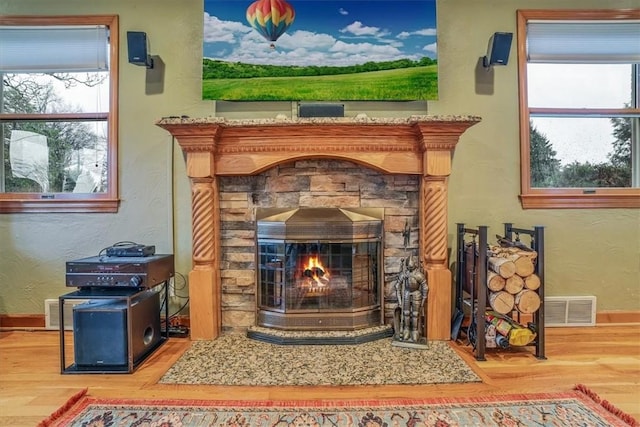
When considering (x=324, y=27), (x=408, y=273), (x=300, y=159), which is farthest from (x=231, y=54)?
(x=408, y=273)

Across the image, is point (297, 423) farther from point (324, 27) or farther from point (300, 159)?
point (324, 27)

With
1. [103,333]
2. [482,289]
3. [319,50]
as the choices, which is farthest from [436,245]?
[103,333]

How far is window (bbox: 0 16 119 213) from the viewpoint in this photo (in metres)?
2.56

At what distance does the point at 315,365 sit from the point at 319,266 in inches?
25.1

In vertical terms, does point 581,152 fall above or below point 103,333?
above

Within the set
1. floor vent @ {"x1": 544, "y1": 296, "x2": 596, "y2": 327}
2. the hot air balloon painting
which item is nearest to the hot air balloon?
the hot air balloon painting

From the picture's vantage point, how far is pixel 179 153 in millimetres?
2594

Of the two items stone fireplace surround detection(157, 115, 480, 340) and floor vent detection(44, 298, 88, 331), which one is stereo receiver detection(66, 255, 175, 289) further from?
floor vent detection(44, 298, 88, 331)

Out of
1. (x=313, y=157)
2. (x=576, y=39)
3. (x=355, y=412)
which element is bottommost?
(x=355, y=412)

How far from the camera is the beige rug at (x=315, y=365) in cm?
183

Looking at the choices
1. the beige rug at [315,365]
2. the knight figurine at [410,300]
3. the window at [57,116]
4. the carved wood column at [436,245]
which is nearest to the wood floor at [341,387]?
the beige rug at [315,365]

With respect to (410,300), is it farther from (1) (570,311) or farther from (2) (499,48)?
(2) (499,48)

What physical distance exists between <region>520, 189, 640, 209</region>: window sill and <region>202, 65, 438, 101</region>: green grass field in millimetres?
1058

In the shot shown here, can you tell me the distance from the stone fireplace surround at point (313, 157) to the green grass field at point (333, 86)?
0.35m
